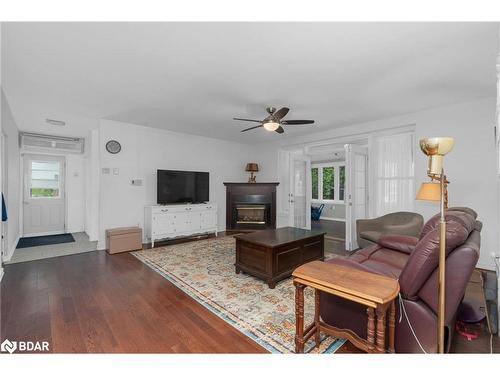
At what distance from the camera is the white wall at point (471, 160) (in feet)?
11.4

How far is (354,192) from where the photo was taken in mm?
4668

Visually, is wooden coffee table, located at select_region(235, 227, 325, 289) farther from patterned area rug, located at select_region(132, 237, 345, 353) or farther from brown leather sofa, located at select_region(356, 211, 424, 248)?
brown leather sofa, located at select_region(356, 211, 424, 248)

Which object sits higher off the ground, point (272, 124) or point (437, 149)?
point (272, 124)

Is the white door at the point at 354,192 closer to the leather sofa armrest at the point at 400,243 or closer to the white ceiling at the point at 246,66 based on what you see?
the white ceiling at the point at 246,66

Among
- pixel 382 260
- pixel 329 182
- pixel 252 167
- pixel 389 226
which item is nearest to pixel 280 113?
pixel 382 260

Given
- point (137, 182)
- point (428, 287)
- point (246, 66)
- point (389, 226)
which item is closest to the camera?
point (428, 287)

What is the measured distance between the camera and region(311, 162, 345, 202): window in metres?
8.95

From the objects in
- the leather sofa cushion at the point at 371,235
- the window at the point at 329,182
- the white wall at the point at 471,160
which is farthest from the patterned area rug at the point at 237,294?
the window at the point at 329,182

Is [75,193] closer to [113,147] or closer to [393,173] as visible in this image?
[113,147]

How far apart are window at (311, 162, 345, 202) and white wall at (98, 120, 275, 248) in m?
3.52

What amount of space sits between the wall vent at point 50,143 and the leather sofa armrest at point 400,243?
21.8ft

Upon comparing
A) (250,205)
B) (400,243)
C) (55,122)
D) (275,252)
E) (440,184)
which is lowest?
(275,252)

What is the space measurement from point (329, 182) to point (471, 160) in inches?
226

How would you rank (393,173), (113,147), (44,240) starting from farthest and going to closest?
(44,240), (113,147), (393,173)
